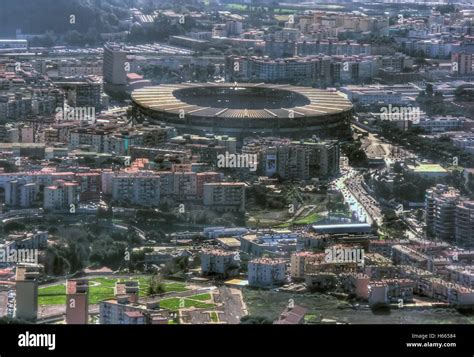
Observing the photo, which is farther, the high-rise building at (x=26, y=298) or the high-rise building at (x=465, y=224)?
the high-rise building at (x=465, y=224)

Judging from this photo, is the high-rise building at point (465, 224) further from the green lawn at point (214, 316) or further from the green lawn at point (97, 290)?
the green lawn at point (214, 316)

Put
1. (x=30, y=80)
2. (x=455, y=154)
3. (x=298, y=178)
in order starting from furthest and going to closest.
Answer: (x=30, y=80)
(x=455, y=154)
(x=298, y=178)

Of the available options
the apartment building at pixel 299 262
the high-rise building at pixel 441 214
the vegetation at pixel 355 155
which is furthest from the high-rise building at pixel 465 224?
the vegetation at pixel 355 155

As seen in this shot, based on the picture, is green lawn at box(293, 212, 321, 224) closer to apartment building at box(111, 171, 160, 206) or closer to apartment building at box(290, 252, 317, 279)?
apartment building at box(111, 171, 160, 206)

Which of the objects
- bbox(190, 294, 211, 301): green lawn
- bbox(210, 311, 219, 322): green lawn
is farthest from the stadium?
bbox(210, 311, 219, 322): green lawn

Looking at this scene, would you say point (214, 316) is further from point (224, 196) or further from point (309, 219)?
point (224, 196)
